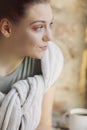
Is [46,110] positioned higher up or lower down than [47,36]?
lower down

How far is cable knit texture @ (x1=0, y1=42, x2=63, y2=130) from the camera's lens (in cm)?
92

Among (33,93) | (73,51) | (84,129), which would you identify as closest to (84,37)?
(73,51)

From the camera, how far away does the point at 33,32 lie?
93 centimetres

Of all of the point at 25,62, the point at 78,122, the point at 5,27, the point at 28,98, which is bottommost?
the point at 78,122

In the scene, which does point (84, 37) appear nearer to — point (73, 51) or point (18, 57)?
point (73, 51)

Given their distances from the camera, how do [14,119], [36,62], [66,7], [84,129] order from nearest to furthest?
[14,119] < [36,62] < [84,129] < [66,7]

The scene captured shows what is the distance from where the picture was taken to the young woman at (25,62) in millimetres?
910

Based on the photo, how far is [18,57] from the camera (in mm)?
985

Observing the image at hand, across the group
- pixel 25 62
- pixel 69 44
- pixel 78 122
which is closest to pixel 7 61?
pixel 25 62

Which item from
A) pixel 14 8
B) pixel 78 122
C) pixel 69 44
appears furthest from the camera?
pixel 69 44

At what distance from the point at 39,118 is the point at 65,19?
1.89 feet

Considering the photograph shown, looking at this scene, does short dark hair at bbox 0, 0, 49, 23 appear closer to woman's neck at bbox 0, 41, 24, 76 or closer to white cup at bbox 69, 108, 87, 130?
woman's neck at bbox 0, 41, 24, 76

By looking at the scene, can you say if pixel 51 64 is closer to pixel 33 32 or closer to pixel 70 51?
pixel 33 32

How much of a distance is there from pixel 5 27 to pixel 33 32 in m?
0.09
